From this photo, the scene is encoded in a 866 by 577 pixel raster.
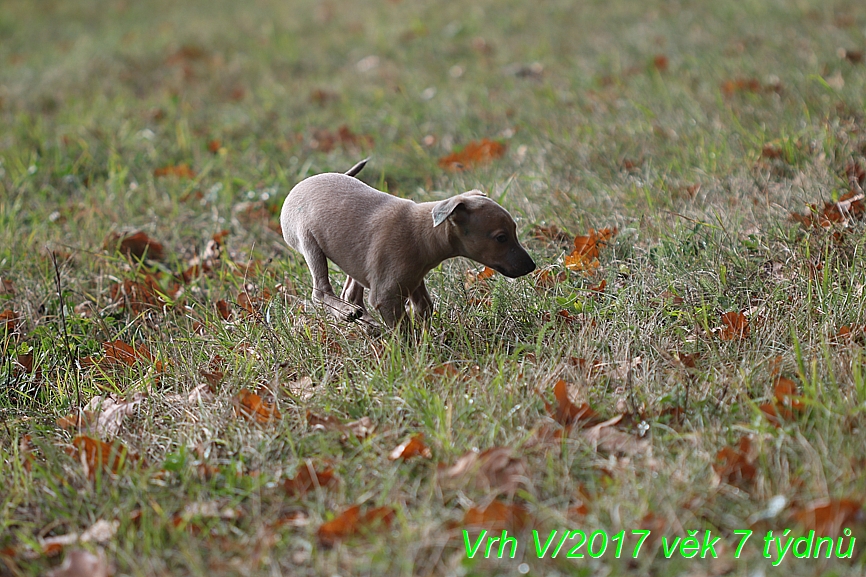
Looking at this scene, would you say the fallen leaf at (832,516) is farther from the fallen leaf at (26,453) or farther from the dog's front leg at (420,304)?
the fallen leaf at (26,453)

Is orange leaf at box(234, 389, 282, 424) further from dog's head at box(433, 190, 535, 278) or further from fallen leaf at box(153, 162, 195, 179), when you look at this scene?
fallen leaf at box(153, 162, 195, 179)

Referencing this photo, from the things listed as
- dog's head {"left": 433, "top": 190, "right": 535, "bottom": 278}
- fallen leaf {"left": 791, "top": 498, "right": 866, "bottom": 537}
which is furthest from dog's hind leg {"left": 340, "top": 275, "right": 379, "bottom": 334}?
fallen leaf {"left": 791, "top": 498, "right": 866, "bottom": 537}

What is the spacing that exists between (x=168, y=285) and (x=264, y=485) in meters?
2.20

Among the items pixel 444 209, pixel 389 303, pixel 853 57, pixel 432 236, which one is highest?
pixel 444 209

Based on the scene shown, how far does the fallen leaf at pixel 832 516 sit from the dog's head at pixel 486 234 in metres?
1.28

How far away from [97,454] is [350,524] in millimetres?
1003

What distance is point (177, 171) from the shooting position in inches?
224

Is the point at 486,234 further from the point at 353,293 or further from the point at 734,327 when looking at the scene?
the point at 734,327

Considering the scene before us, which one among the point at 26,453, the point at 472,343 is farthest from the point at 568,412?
the point at 26,453

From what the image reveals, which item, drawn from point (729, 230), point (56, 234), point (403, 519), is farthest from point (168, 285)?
point (729, 230)

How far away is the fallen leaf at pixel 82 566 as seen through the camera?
2193 mm

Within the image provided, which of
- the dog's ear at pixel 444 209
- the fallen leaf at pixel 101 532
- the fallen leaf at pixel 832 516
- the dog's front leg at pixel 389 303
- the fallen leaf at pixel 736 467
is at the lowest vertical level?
the fallen leaf at pixel 101 532

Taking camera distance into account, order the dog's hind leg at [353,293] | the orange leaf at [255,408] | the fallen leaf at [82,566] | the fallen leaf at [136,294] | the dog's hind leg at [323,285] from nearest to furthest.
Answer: the fallen leaf at [82,566] → the orange leaf at [255,408] → the dog's hind leg at [323,285] → the dog's hind leg at [353,293] → the fallen leaf at [136,294]

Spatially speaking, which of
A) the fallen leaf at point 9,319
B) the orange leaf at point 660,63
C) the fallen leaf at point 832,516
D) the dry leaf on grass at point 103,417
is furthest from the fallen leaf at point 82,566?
the orange leaf at point 660,63
